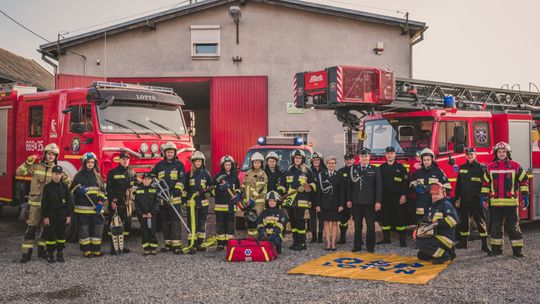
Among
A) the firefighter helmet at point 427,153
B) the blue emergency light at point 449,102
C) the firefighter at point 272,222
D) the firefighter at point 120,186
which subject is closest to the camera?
the firefighter at point 272,222

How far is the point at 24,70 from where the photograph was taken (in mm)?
34656

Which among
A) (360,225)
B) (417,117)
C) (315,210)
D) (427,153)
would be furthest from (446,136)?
(315,210)

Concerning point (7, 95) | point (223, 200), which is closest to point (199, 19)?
point (7, 95)

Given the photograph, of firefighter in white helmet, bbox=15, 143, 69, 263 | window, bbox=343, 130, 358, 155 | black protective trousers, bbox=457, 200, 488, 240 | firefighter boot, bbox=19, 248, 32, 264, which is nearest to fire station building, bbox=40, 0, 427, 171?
window, bbox=343, 130, 358, 155

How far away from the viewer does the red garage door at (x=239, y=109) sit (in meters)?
18.1

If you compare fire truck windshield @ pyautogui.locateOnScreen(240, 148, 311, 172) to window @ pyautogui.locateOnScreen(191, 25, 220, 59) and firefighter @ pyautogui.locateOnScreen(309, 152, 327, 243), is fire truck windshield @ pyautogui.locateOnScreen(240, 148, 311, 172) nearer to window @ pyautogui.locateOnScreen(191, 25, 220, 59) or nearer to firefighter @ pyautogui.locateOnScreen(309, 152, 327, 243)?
firefighter @ pyautogui.locateOnScreen(309, 152, 327, 243)

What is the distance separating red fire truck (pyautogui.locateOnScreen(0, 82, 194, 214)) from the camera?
9.43 metres

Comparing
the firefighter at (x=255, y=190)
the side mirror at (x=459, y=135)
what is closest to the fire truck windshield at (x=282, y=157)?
the firefighter at (x=255, y=190)

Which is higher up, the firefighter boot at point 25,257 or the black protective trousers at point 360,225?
the black protective trousers at point 360,225

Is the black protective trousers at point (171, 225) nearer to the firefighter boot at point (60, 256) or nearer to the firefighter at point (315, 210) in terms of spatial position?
the firefighter boot at point (60, 256)

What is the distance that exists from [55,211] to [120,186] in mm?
1177

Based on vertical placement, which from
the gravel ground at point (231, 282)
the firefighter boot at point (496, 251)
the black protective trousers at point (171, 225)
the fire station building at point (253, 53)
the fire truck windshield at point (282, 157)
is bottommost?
the gravel ground at point (231, 282)

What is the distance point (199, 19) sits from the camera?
18484mm

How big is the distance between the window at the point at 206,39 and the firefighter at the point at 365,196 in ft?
35.1
